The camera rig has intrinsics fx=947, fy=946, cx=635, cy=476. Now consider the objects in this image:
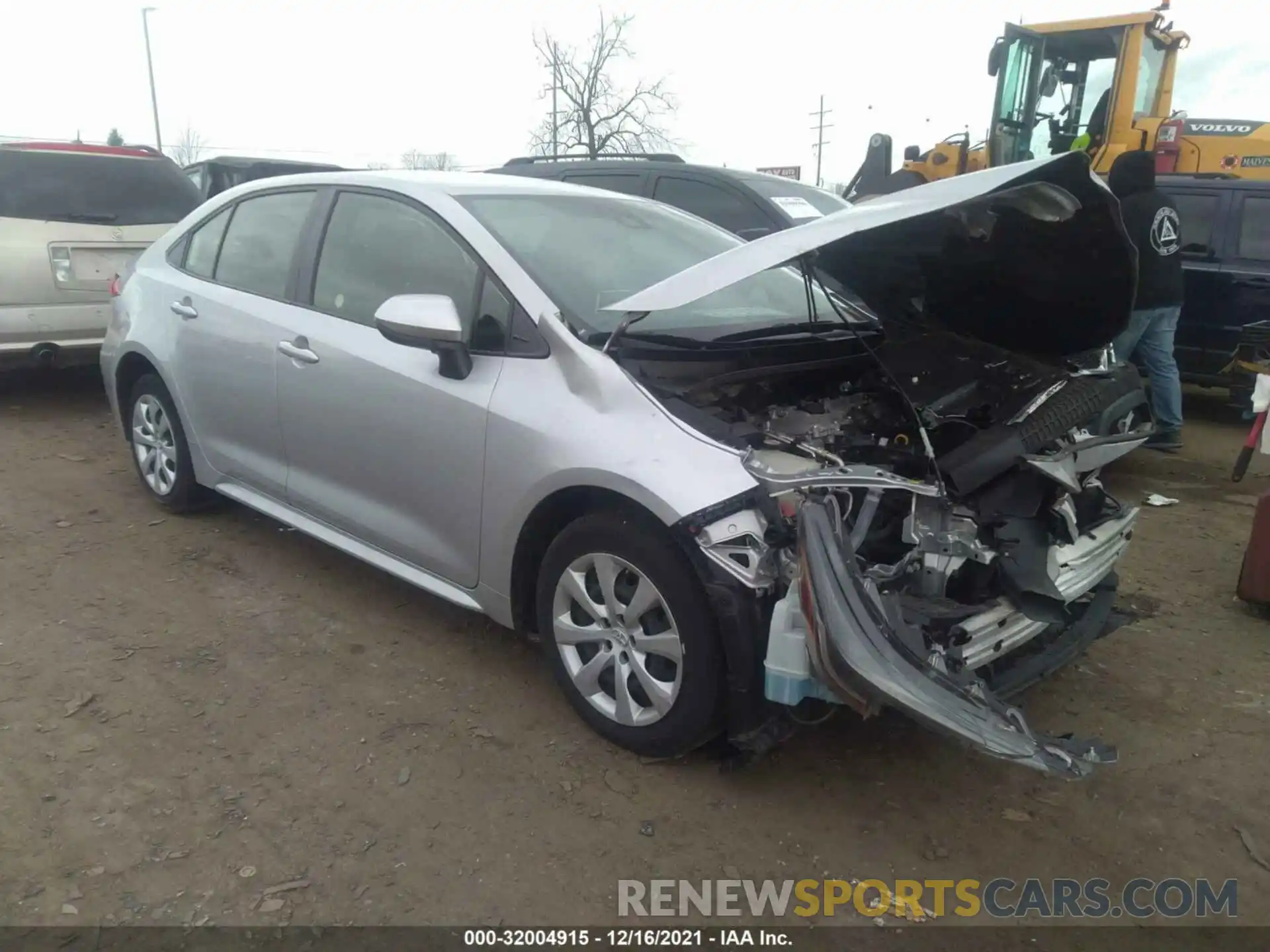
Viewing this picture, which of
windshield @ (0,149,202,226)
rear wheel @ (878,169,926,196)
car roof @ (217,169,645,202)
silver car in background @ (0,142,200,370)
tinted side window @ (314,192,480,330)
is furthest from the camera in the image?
rear wheel @ (878,169,926,196)

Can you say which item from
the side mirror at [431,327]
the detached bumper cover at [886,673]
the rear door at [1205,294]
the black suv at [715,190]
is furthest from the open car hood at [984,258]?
the rear door at [1205,294]

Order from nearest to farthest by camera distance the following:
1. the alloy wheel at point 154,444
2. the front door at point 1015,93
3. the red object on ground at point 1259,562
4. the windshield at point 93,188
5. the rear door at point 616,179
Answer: the red object on ground at point 1259,562 < the alloy wheel at point 154,444 < the windshield at point 93,188 < the rear door at point 616,179 < the front door at point 1015,93

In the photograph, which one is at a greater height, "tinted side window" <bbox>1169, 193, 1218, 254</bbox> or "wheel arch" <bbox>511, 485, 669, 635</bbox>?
"tinted side window" <bbox>1169, 193, 1218, 254</bbox>

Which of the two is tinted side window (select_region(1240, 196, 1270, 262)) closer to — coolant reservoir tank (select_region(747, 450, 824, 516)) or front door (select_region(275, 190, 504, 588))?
coolant reservoir tank (select_region(747, 450, 824, 516))

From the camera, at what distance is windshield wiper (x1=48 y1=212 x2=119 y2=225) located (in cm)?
647

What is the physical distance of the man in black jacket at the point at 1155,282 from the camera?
20.5 ft

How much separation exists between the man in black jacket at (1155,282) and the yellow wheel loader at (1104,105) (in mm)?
2805

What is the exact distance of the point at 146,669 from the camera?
337 centimetres

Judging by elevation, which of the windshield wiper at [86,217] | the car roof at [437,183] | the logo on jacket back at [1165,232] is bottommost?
the windshield wiper at [86,217]

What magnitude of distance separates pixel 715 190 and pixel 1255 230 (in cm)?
414

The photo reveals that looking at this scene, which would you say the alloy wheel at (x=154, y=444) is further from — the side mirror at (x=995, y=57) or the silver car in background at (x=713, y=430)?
the side mirror at (x=995, y=57)

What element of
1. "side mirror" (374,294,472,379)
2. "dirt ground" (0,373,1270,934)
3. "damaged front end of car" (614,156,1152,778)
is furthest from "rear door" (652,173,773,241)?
"side mirror" (374,294,472,379)

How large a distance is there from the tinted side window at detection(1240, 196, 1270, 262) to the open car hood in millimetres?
5020

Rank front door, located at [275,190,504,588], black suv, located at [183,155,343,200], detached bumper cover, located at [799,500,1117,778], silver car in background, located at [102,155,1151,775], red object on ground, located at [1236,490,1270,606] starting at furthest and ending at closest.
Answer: black suv, located at [183,155,343,200]
red object on ground, located at [1236,490,1270,606]
front door, located at [275,190,504,588]
silver car in background, located at [102,155,1151,775]
detached bumper cover, located at [799,500,1117,778]
